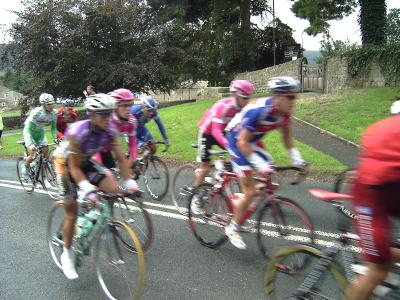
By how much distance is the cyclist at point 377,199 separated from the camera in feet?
8.40

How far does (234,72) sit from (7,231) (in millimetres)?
27591

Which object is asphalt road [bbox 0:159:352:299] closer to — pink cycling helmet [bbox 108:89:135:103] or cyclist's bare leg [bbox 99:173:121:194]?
cyclist's bare leg [bbox 99:173:121:194]

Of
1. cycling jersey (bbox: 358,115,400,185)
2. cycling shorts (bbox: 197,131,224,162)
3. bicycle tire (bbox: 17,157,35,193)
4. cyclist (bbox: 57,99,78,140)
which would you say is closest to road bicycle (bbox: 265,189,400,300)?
cycling jersey (bbox: 358,115,400,185)

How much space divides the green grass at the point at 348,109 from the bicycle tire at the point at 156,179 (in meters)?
5.86

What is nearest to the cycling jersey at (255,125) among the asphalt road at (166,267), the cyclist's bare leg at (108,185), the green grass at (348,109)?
the asphalt road at (166,267)

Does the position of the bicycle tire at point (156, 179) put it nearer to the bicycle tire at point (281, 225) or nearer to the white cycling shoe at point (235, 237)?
the white cycling shoe at point (235, 237)

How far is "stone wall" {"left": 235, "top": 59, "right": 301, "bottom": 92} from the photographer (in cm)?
2400

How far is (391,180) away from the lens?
8.45 feet

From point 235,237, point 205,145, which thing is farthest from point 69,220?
point 205,145

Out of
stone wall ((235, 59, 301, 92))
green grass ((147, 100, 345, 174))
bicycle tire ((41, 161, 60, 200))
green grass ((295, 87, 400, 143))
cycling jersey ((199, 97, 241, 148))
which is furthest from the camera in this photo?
stone wall ((235, 59, 301, 92))

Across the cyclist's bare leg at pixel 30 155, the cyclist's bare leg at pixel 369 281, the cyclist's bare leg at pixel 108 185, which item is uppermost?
the cyclist's bare leg at pixel 108 185

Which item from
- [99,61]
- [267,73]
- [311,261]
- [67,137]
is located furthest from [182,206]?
[99,61]

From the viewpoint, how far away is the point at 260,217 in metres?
5.07

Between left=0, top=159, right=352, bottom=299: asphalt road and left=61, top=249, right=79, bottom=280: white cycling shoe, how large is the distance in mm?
121
